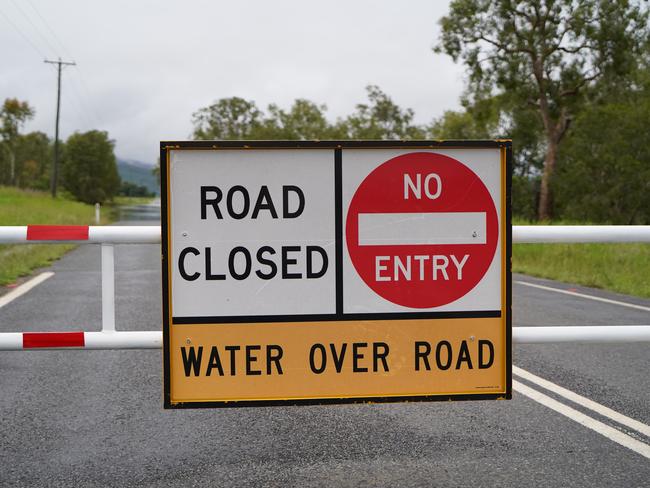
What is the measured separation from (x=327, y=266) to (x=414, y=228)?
408 mm

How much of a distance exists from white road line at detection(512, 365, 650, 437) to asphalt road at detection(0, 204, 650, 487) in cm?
7

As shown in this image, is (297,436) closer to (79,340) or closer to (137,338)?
(137,338)

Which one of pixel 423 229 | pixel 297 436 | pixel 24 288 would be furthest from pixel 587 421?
pixel 24 288

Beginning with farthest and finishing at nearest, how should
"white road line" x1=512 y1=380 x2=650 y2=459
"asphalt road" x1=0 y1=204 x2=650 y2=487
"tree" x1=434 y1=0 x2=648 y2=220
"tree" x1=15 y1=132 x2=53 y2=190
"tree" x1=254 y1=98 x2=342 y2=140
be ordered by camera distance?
"tree" x1=15 y1=132 x2=53 y2=190 < "tree" x1=254 y1=98 x2=342 y2=140 < "tree" x1=434 y1=0 x2=648 y2=220 < "white road line" x1=512 y1=380 x2=650 y2=459 < "asphalt road" x1=0 y1=204 x2=650 y2=487

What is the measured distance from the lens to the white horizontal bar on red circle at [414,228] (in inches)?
123

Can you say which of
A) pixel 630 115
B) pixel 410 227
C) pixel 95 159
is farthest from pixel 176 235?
pixel 95 159

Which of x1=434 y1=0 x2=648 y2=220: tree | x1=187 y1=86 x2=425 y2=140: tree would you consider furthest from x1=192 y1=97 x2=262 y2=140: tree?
x1=434 y1=0 x2=648 y2=220: tree

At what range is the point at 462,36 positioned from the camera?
40.7 meters

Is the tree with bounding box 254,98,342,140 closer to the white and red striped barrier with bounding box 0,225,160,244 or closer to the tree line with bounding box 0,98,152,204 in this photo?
the tree line with bounding box 0,98,152,204

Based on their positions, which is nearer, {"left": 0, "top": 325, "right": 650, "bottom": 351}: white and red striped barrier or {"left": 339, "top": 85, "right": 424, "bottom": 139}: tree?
{"left": 0, "top": 325, "right": 650, "bottom": 351}: white and red striped barrier

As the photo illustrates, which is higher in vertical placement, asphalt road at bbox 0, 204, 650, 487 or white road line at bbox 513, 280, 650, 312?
white road line at bbox 513, 280, 650, 312

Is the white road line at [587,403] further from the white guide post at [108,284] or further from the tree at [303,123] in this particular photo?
the tree at [303,123]

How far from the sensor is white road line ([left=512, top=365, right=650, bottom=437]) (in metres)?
4.11

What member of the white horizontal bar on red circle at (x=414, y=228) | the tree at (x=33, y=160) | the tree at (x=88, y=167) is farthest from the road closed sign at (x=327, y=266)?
the tree at (x=33, y=160)
